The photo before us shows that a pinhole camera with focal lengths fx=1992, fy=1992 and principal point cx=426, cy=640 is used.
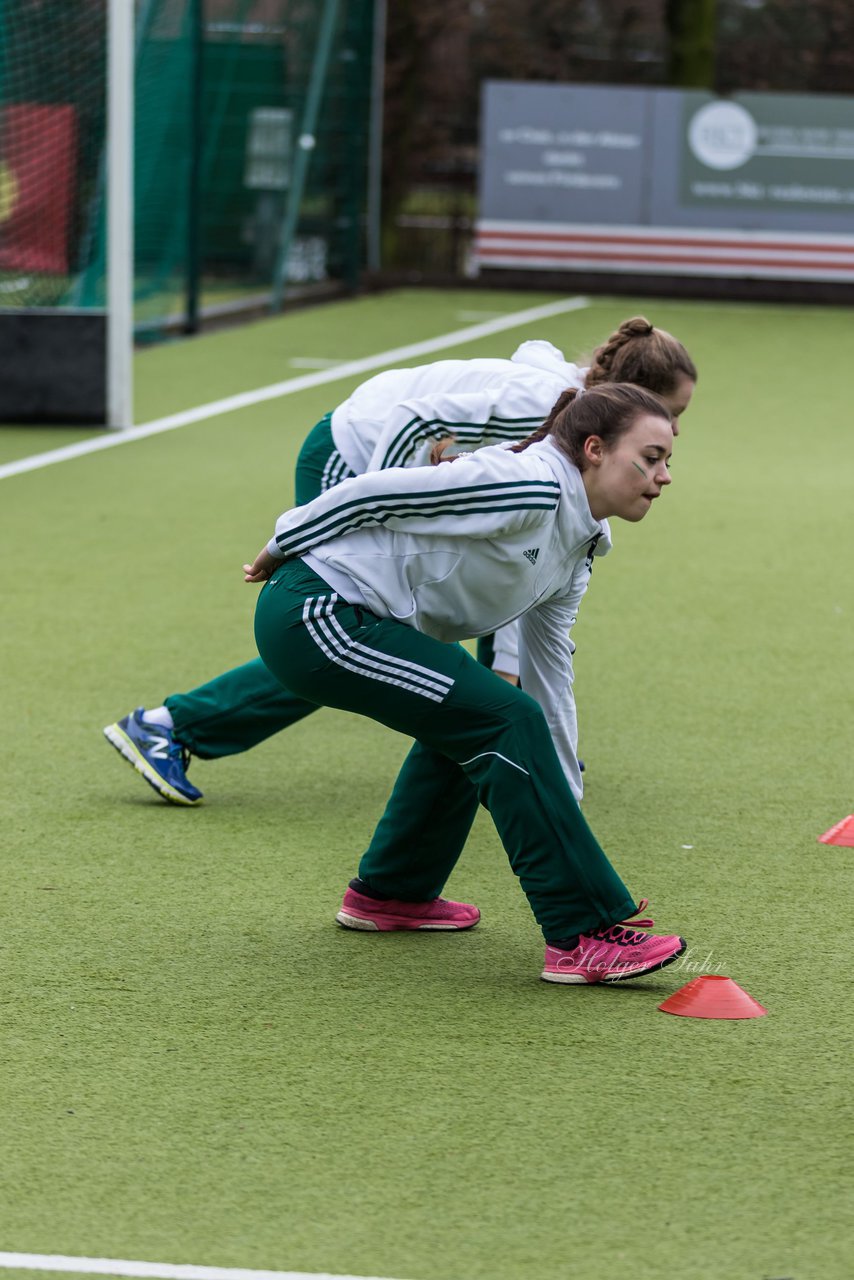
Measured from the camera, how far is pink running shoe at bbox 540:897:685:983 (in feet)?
12.7

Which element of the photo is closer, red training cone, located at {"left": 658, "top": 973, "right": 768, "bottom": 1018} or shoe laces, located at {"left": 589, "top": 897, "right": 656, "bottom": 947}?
red training cone, located at {"left": 658, "top": 973, "right": 768, "bottom": 1018}

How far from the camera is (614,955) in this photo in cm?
388

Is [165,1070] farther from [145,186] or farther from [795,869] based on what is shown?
[145,186]

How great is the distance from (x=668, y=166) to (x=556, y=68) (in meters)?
2.66

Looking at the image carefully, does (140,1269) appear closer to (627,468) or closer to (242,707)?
(627,468)

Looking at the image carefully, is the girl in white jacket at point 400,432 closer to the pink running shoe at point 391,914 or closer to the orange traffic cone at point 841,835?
the pink running shoe at point 391,914

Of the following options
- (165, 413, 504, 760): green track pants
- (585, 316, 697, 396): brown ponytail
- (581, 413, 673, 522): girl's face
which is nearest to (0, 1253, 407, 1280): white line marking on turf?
(581, 413, 673, 522): girl's face

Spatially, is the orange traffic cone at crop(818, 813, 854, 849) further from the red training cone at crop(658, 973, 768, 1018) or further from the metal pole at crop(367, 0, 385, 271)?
the metal pole at crop(367, 0, 385, 271)

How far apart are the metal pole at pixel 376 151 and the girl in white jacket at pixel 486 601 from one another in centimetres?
1799

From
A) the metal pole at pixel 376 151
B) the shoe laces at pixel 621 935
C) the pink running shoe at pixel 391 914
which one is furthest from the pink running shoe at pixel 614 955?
the metal pole at pixel 376 151

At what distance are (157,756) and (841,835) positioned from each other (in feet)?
5.66

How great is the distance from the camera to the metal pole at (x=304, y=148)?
18391 millimetres

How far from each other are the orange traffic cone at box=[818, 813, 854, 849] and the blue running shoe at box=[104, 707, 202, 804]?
1589 mm

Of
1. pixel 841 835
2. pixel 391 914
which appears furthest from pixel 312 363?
pixel 391 914
